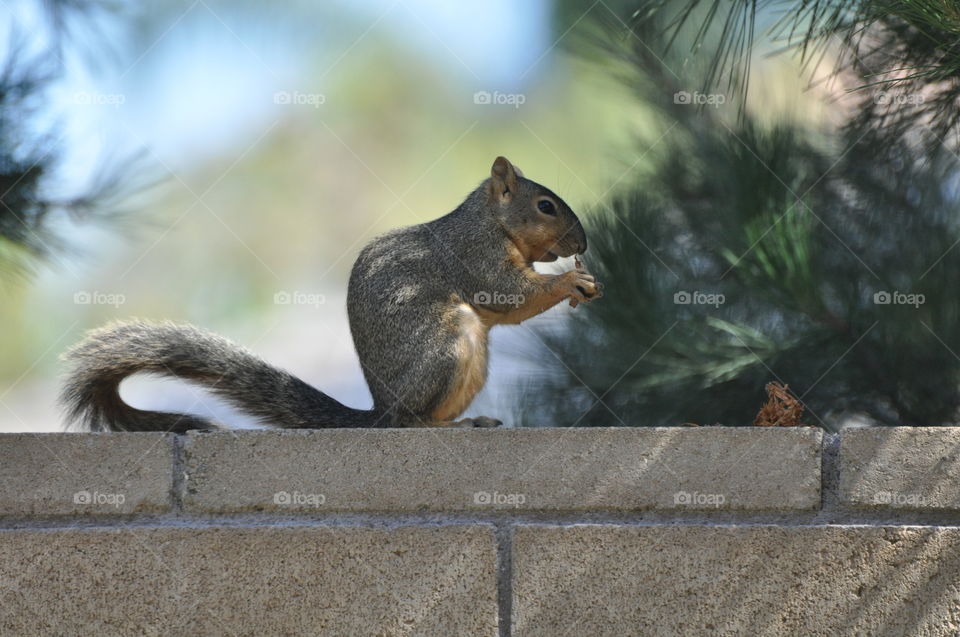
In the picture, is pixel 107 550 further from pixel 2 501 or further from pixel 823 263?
pixel 823 263

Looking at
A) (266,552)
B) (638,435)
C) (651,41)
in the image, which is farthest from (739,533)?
(651,41)

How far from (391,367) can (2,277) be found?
0.85 m

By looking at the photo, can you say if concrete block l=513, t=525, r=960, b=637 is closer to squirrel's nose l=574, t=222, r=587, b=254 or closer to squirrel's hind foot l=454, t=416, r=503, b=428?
squirrel's hind foot l=454, t=416, r=503, b=428

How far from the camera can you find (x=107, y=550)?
1574 mm

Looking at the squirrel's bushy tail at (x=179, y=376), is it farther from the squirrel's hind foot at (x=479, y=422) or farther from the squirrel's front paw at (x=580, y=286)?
the squirrel's front paw at (x=580, y=286)

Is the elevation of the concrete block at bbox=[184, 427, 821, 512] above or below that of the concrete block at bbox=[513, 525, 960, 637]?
above

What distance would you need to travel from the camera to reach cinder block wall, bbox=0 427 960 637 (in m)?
1.55

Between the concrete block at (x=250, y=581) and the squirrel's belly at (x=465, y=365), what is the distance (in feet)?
1.30

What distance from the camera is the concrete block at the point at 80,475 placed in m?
1.60

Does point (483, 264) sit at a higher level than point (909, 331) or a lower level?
higher

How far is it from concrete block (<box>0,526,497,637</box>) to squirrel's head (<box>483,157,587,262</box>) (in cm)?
78

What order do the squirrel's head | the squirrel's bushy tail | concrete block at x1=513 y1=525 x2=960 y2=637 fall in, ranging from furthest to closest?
the squirrel's head, the squirrel's bushy tail, concrete block at x1=513 y1=525 x2=960 y2=637

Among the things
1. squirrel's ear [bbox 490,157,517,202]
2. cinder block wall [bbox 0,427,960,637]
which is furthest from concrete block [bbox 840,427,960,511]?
squirrel's ear [bbox 490,157,517,202]

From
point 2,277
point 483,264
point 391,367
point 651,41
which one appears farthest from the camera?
point 651,41
